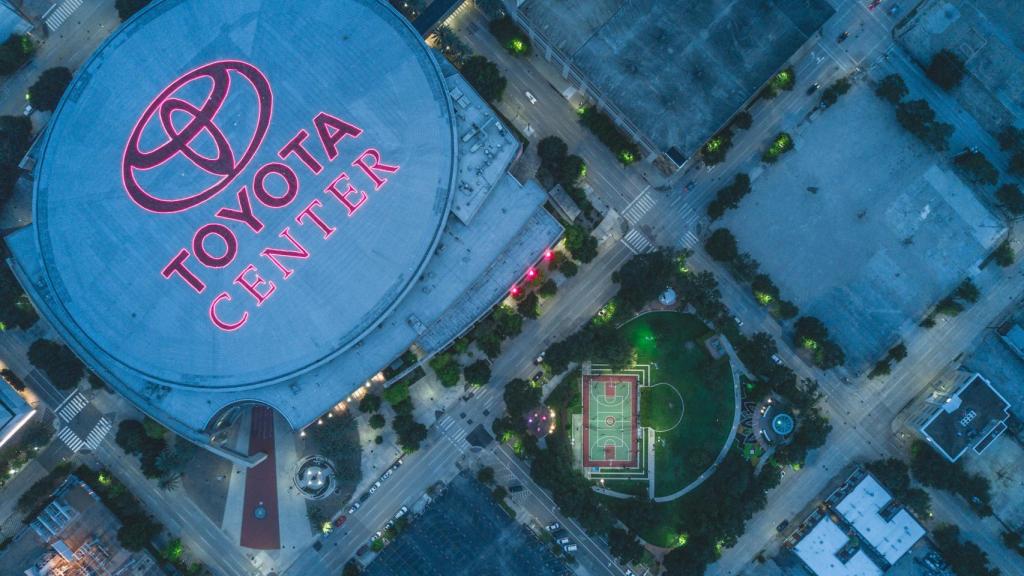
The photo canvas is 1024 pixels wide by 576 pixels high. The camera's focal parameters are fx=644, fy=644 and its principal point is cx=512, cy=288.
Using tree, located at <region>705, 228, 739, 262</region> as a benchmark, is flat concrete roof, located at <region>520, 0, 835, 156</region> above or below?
above

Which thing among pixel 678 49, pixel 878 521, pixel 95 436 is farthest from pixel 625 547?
pixel 95 436

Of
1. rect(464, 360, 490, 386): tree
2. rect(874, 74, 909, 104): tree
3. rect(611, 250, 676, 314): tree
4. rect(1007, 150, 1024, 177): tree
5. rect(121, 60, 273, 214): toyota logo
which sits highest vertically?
rect(121, 60, 273, 214): toyota logo

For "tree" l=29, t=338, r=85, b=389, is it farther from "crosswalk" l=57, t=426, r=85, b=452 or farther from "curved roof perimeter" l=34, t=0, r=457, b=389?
"curved roof perimeter" l=34, t=0, r=457, b=389

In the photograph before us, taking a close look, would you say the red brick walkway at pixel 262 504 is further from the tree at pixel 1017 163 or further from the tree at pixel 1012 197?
the tree at pixel 1017 163

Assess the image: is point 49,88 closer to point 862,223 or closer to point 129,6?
point 129,6

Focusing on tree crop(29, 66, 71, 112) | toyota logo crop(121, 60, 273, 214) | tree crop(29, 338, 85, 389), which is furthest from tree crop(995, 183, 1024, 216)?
tree crop(29, 66, 71, 112)

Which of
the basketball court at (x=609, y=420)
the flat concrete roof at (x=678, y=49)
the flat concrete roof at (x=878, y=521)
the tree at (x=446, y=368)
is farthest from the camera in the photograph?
the basketball court at (x=609, y=420)

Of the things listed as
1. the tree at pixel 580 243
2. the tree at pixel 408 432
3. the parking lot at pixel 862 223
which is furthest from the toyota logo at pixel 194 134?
the parking lot at pixel 862 223
